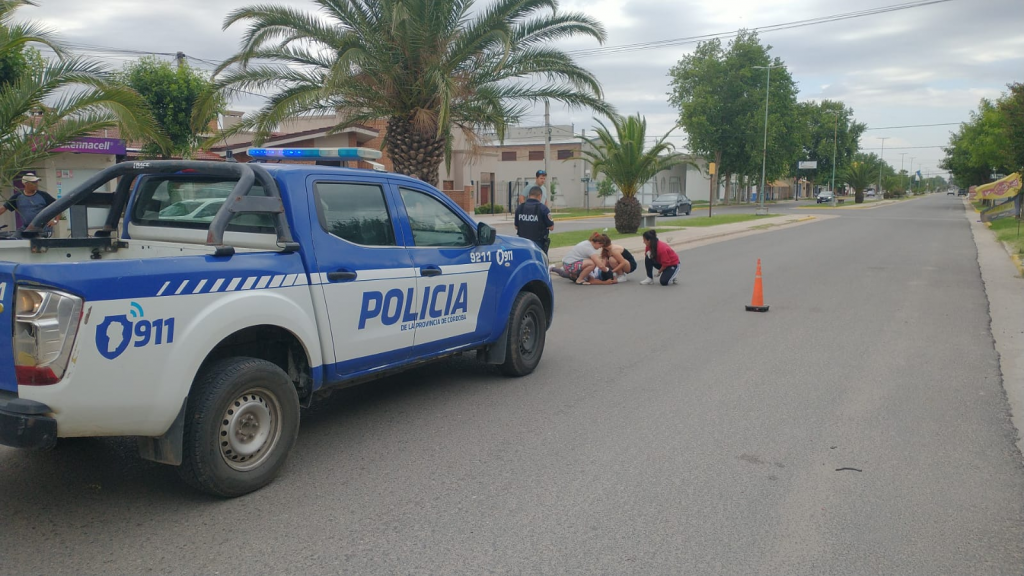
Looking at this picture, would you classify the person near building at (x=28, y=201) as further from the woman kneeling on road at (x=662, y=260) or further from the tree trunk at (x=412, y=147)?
the woman kneeling on road at (x=662, y=260)

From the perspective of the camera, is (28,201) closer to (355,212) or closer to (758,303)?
(355,212)

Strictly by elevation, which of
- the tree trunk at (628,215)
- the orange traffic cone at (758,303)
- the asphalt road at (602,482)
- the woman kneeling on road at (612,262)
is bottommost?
the asphalt road at (602,482)

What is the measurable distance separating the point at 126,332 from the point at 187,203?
74.7 inches

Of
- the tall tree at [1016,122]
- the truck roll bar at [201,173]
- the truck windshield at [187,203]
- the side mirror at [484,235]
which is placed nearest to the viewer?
the truck roll bar at [201,173]

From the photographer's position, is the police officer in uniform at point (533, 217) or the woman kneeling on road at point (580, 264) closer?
the police officer in uniform at point (533, 217)

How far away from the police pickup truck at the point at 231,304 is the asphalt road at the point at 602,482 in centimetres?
44

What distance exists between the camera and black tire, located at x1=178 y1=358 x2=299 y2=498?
4.07 m

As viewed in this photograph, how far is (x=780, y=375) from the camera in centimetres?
730

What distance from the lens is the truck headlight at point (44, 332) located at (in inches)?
138

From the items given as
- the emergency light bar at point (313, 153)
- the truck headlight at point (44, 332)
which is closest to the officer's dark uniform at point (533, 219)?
the emergency light bar at point (313, 153)

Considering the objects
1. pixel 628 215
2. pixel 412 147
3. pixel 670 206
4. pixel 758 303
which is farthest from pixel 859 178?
pixel 758 303

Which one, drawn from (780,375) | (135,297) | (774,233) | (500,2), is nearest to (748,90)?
(774,233)

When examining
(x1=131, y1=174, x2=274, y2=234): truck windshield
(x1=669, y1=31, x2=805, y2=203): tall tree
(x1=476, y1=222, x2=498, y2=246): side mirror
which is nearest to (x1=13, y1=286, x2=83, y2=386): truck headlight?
(x1=131, y1=174, x2=274, y2=234): truck windshield

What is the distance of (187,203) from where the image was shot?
5367 mm
